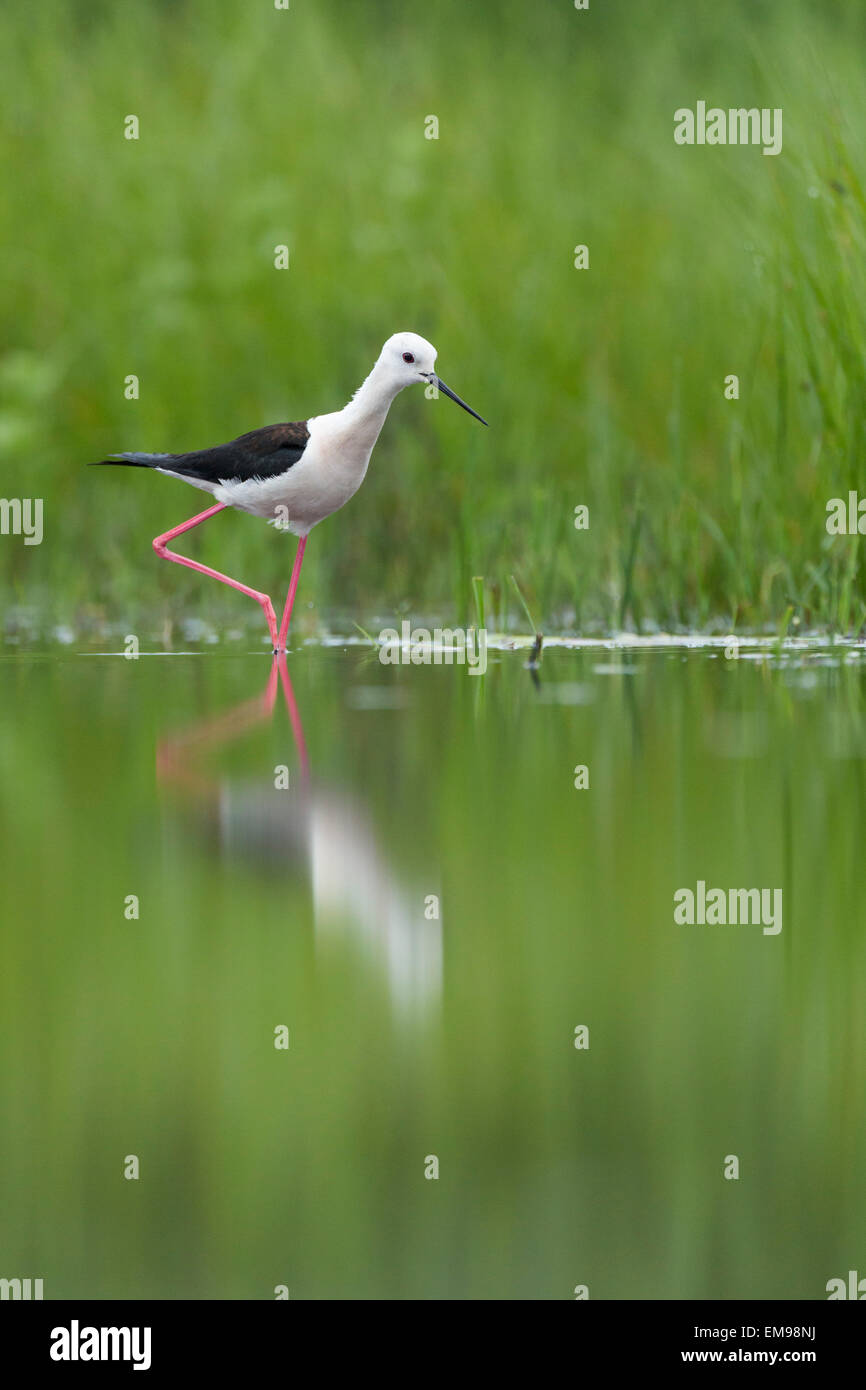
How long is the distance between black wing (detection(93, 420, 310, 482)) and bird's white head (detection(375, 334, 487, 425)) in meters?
0.45

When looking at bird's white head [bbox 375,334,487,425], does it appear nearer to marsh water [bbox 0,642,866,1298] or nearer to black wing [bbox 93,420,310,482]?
black wing [bbox 93,420,310,482]

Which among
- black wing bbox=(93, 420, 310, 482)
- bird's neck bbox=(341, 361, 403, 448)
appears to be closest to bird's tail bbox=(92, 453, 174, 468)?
black wing bbox=(93, 420, 310, 482)

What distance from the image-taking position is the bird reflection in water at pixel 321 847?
388 centimetres

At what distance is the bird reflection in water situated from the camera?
388 cm

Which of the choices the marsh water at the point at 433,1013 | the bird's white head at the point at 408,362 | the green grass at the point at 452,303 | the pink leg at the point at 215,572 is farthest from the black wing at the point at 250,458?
the marsh water at the point at 433,1013

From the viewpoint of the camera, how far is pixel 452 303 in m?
11.8

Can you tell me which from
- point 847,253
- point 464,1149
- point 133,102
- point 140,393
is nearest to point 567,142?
point 133,102

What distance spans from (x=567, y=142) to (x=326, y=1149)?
1167 centimetres

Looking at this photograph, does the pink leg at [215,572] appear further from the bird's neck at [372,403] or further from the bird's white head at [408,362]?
the bird's white head at [408,362]

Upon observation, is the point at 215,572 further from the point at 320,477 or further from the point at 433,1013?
the point at 433,1013

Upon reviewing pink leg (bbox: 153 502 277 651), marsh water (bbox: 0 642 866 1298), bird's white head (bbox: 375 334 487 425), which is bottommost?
marsh water (bbox: 0 642 866 1298)

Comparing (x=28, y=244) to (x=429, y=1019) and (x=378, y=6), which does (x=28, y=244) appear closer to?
(x=378, y=6)

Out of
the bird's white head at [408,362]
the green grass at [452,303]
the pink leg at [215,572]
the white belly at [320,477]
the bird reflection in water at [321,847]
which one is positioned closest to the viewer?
the bird reflection in water at [321,847]

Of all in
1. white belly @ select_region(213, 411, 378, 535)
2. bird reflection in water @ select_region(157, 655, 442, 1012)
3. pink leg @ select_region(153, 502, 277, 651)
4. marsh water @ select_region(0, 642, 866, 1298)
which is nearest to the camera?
marsh water @ select_region(0, 642, 866, 1298)
